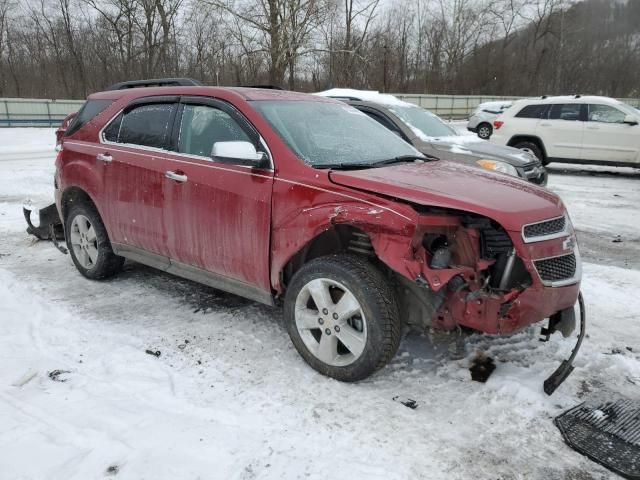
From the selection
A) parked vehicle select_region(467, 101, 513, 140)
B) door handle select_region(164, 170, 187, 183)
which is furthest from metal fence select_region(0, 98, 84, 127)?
door handle select_region(164, 170, 187, 183)

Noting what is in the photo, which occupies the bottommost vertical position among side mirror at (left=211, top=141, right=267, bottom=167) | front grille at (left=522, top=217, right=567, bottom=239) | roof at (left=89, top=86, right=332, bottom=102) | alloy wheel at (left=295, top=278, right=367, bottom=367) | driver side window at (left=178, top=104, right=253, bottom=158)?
alloy wheel at (left=295, top=278, right=367, bottom=367)

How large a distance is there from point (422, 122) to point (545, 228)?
223 inches

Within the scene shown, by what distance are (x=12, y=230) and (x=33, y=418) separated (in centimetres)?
487

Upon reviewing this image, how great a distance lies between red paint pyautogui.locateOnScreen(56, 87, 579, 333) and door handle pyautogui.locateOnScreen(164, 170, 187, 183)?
0.12 ft

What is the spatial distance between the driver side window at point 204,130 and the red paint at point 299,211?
11 cm

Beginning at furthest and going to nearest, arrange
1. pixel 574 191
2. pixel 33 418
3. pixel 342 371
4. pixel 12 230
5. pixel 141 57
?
pixel 141 57, pixel 574 191, pixel 12 230, pixel 342 371, pixel 33 418

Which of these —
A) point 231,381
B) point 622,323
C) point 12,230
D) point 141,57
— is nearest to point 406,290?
point 231,381

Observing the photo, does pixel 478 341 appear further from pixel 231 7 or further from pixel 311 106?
pixel 231 7

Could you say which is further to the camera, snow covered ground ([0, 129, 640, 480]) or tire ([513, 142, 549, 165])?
tire ([513, 142, 549, 165])

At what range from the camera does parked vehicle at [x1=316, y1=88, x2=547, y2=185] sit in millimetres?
7559

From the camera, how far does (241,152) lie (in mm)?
3471

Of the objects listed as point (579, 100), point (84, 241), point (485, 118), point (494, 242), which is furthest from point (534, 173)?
point (485, 118)

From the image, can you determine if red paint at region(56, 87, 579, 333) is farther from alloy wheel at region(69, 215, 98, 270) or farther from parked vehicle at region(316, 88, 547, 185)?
parked vehicle at region(316, 88, 547, 185)

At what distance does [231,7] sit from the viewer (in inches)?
934
